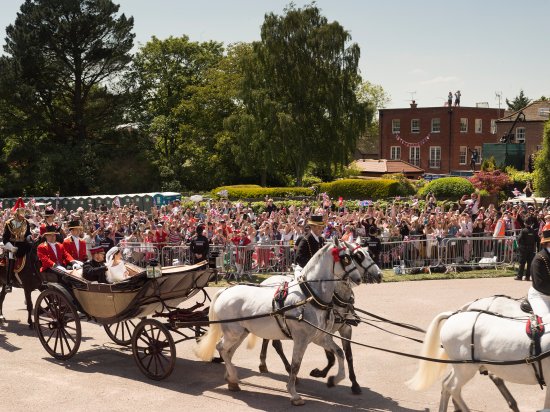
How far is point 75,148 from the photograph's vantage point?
177 ft

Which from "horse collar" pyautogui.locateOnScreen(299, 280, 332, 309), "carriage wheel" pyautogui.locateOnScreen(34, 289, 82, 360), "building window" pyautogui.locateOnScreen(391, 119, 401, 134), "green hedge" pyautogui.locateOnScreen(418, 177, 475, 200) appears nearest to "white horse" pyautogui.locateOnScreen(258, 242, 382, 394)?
"horse collar" pyautogui.locateOnScreen(299, 280, 332, 309)

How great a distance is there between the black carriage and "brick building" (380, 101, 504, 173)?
62.3 meters

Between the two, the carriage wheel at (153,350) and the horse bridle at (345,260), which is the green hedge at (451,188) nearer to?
the horse bridle at (345,260)

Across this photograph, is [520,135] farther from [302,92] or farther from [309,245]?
[309,245]

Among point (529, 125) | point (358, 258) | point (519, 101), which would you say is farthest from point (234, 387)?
point (519, 101)

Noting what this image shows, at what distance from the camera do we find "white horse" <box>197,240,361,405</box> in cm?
937

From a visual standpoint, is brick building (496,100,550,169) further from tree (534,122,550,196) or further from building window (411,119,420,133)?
tree (534,122,550,196)

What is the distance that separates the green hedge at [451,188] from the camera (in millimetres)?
36062

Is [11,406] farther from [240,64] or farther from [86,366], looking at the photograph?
[240,64]

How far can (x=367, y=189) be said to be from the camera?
4250cm

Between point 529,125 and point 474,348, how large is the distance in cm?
5800

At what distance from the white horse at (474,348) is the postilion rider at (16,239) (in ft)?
29.4

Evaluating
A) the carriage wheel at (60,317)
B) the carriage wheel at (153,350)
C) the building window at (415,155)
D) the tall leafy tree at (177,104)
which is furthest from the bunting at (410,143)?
the carriage wheel at (153,350)

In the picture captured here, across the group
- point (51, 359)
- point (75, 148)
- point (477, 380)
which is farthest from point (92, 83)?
point (477, 380)
